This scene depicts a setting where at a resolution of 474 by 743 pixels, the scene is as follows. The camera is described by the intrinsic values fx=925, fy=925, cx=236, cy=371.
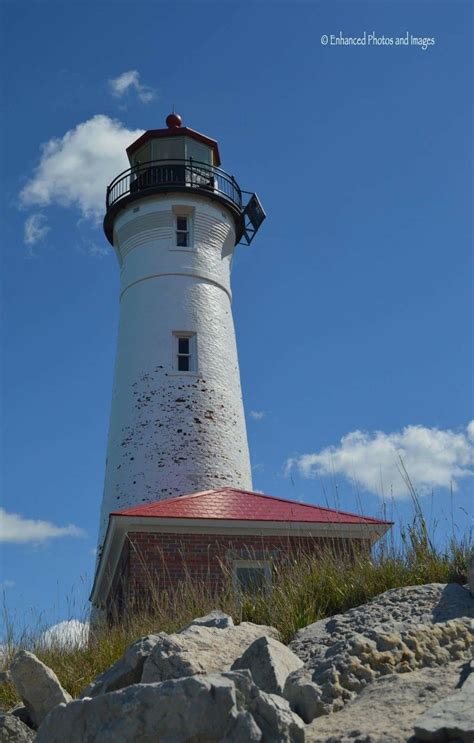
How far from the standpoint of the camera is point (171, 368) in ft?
70.3

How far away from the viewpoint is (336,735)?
4.52 meters

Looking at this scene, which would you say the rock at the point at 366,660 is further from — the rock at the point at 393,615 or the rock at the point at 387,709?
the rock at the point at 393,615

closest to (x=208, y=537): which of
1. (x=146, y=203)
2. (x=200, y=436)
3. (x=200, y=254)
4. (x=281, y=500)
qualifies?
(x=281, y=500)

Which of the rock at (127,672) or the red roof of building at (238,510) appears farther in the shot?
the red roof of building at (238,510)

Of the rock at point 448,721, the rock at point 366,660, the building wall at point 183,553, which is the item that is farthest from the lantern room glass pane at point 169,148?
the rock at point 448,721

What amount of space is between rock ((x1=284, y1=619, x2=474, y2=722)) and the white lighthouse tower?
14355 millimetres

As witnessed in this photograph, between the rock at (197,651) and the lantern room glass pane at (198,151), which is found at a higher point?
the lantern room glass pane at (198,151)

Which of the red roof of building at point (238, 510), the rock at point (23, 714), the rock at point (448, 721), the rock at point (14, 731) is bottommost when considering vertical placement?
the rock at point (448, 721)

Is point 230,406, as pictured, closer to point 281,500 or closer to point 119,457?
point 119,457

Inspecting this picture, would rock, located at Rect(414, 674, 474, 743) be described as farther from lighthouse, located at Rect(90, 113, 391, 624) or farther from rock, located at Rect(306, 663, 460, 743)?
lighthouse, located at Rect(90, 113, 391, 624)

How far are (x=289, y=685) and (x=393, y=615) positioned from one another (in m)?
1.52

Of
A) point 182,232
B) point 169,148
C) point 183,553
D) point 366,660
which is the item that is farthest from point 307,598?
point 169,148

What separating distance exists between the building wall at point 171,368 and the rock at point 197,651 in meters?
13.5

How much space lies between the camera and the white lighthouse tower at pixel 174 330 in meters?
20.4
